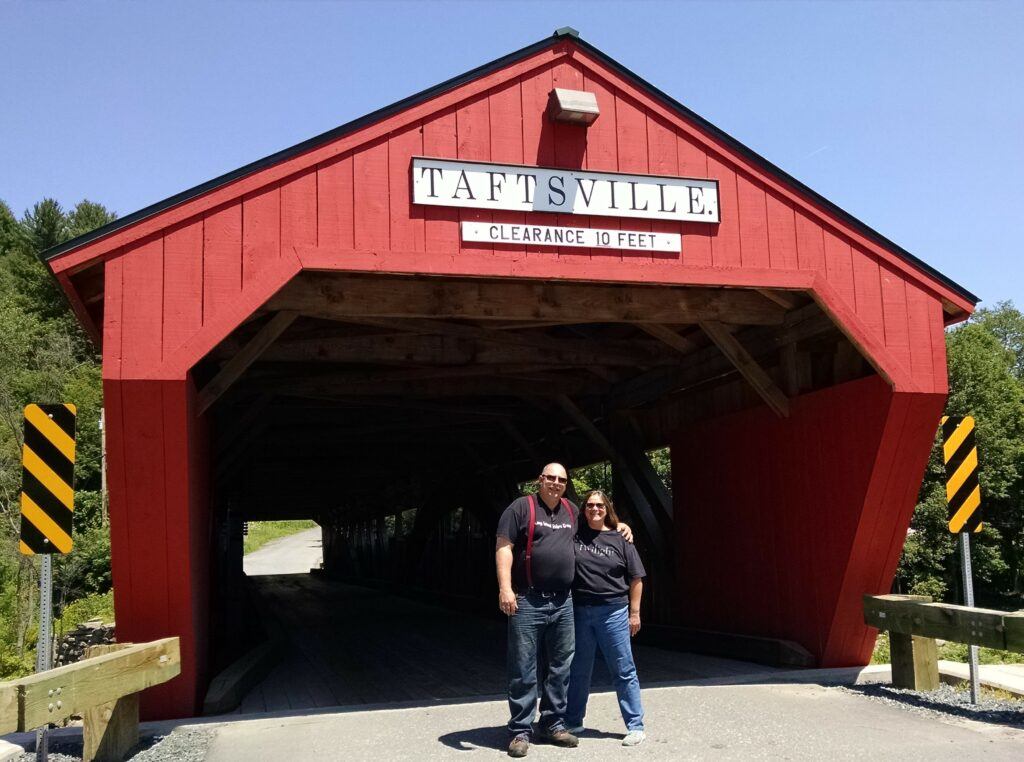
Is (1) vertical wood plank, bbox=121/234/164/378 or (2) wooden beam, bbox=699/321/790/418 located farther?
(2) wooden beam, bbox=699/321/790/418

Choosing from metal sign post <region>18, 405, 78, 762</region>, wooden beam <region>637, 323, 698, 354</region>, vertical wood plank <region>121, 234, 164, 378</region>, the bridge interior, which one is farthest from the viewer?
wooden beam <region>637, 323, 698, 354</region>

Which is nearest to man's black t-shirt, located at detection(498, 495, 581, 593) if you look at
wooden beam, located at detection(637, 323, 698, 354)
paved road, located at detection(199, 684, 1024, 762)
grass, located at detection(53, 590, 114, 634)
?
paved road, located at detection(199, 684, 1024, 762)

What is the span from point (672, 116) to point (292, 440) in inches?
352

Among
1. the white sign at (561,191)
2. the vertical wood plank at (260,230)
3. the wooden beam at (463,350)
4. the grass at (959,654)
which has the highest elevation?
the white sign at (561,191)

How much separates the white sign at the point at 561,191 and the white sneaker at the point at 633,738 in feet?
11.8

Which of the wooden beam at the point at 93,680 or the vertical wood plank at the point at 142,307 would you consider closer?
the wooden beam at the point at 93,680

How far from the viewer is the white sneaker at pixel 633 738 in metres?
5.29

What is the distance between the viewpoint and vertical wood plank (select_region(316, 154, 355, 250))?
21.6ft

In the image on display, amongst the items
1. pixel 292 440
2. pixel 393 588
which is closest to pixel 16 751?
pixel 292 440

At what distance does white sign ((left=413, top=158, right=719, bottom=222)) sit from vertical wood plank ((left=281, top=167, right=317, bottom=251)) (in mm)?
720

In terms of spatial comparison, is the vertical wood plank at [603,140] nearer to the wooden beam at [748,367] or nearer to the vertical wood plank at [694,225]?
the vertical wood plank at [694,225]

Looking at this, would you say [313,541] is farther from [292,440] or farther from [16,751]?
[16,751]

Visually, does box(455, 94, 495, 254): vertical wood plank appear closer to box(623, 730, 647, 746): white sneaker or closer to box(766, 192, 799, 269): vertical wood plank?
box(766, 192, 799, 269): vertical wood plank

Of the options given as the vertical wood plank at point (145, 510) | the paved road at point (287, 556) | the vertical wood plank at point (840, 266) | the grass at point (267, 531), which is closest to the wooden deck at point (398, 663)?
the vertical wood plank at point (145, 510)
